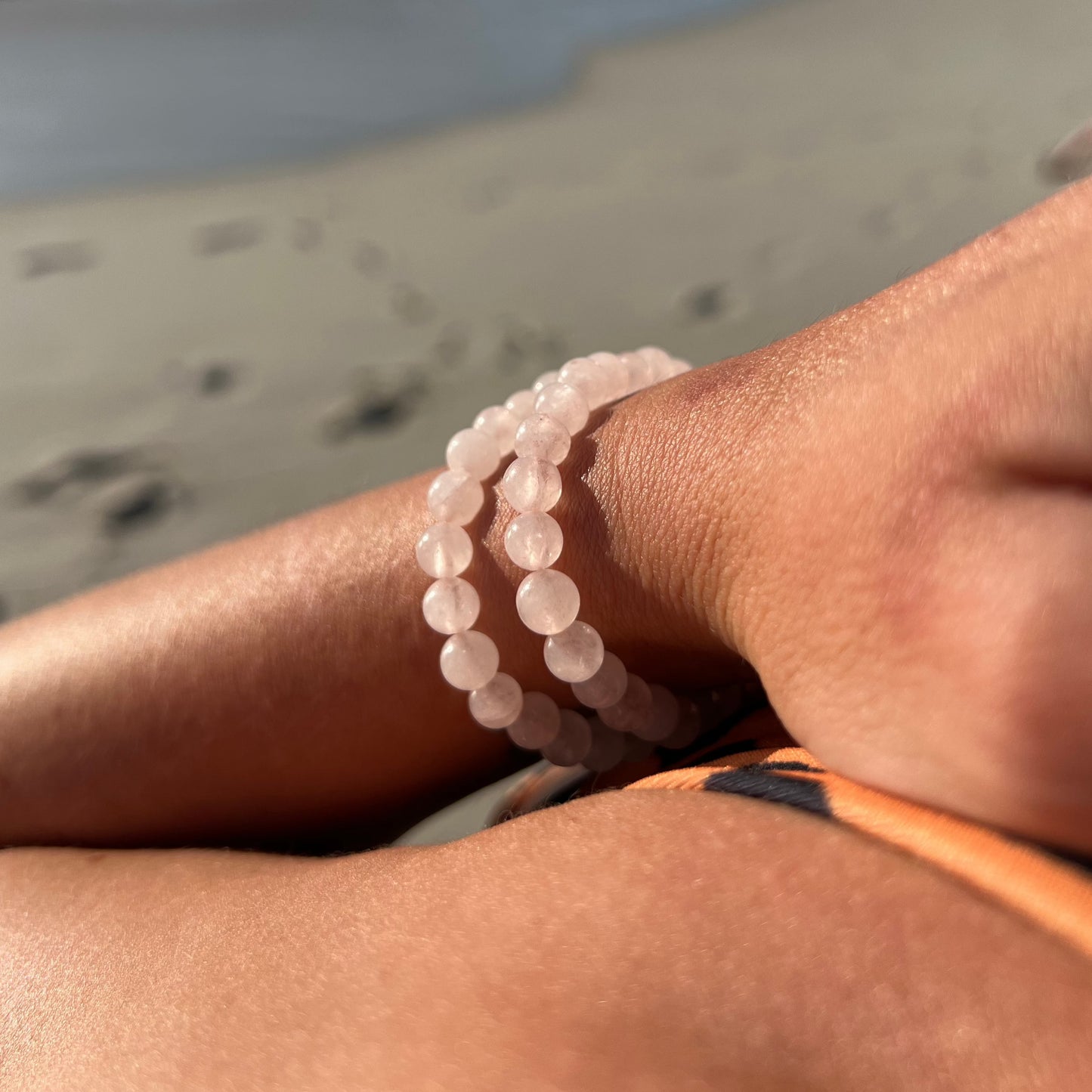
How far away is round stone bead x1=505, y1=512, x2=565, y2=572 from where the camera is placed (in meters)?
0.56

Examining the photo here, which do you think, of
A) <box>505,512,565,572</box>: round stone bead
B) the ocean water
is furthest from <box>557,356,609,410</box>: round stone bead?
A: the ocean water

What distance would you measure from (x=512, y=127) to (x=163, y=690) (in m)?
1.66

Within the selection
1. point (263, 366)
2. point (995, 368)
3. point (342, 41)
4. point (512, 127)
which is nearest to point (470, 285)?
point (263, 366)

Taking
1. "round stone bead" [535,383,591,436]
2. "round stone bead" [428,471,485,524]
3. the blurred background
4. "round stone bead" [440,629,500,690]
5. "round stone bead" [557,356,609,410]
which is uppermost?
the blurred background

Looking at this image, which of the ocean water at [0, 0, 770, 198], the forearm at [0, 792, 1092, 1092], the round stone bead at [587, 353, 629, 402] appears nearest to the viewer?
the forearm at [0, 792, 1092, 1092]

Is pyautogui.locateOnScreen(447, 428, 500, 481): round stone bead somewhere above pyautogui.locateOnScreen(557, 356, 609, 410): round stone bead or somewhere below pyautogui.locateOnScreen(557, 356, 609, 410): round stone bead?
below

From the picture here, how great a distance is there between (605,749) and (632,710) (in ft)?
0.15

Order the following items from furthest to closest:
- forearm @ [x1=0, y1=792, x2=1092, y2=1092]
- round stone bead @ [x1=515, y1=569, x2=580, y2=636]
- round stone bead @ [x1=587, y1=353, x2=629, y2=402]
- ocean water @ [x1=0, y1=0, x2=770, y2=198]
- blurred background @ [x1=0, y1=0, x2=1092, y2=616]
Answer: ocean water @ [x1=0, y1=0, x2=770, y2=198], blurred background @ [x1=0, y1=0, x2=1092, y2=616], round stone bead @ [x1=587, y1=353, x2=629, y2=402], round stone bead @ [x1=515, y1=569, x2=580, y2=636], forearm @ [x1=0, y1=792, x2=1092, y2=1092]

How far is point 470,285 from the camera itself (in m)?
1.64

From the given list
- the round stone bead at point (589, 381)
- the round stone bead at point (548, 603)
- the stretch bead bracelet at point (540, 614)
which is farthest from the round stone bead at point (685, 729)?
the round stone bead at point (589, 381)

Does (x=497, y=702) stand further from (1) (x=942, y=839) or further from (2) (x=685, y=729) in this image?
(1) (x=942, y=839)

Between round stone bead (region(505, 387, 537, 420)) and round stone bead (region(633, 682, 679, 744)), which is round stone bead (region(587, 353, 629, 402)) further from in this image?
round stone bead (region(633, 682, 679, 744))

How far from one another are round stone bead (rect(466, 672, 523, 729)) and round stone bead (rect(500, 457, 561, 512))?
110 millimetres

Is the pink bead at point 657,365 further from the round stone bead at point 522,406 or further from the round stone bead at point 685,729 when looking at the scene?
the round stone bead at point 685,729
